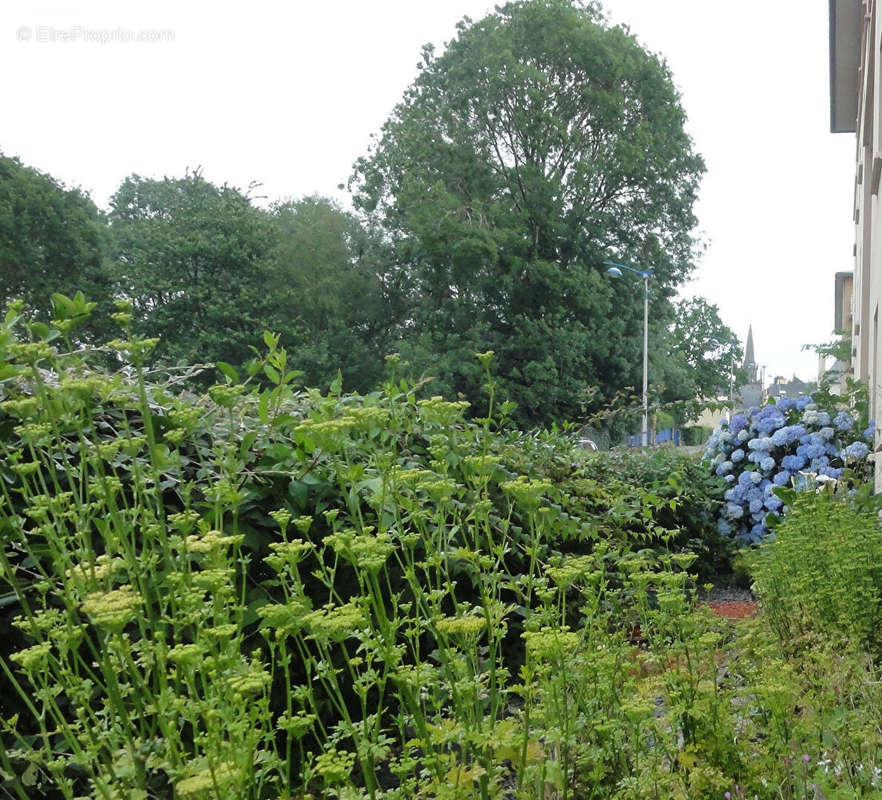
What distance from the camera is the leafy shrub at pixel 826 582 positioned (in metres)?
3.22

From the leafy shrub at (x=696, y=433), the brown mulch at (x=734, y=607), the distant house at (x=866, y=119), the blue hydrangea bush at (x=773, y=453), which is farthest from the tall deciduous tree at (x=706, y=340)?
the brown mulch at (x=734, y=607)

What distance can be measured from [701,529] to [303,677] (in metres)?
5.38

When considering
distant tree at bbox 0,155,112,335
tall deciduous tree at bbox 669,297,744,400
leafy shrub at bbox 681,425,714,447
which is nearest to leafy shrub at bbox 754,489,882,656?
distant tree at bbox 0,155,112,335

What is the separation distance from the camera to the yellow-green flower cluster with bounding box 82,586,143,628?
1222mm

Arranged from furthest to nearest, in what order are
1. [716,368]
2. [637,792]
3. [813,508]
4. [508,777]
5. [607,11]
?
[716,368], [607,11], [813,508], [508,777], [637,792]

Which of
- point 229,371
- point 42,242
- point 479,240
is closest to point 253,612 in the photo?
point 229,371

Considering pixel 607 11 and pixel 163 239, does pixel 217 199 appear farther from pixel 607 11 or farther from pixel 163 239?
pixel 607 11

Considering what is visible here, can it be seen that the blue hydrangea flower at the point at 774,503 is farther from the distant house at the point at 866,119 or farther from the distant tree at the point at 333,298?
the distant tree at the point at 333,298

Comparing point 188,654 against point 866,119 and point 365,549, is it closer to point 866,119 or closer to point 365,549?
point 365,549

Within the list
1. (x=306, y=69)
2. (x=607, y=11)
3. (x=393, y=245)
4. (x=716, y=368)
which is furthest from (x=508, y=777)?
(x=716, y=368)

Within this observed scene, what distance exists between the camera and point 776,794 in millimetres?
2082

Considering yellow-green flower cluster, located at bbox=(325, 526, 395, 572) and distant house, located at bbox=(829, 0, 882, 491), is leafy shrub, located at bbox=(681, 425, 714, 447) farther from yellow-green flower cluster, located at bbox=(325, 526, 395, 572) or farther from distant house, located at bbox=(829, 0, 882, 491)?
yellow-green flower cluster, located at bbox=(325, 526, 395, 572)

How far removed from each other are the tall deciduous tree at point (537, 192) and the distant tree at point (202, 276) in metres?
6.11

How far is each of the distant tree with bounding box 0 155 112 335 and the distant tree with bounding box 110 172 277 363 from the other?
4.15 ft
